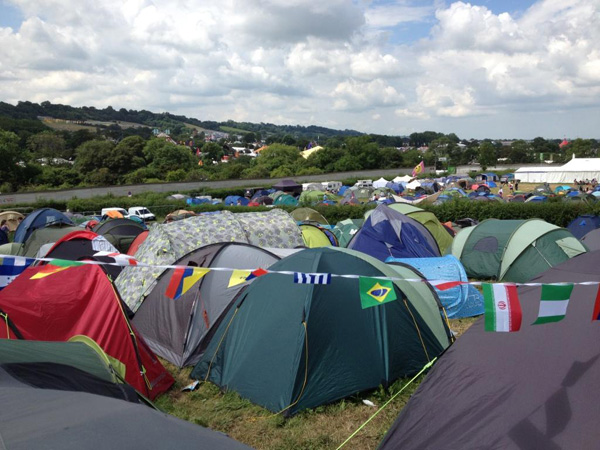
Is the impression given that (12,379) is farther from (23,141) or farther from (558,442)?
(23,141)

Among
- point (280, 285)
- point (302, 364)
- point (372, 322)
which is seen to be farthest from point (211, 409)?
point (372, 322)

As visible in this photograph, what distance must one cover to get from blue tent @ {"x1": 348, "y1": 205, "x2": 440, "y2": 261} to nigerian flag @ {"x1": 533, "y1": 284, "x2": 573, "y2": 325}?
8.76m

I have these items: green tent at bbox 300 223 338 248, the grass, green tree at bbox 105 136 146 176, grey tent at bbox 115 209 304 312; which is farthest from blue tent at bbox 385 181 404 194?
the grass

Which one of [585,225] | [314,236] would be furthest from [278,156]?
[314,236]

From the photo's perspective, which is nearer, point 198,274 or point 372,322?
point 372,322

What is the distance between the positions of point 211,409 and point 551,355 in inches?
145

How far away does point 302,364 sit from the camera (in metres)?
5.33

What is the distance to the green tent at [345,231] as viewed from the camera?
1581 centimetres

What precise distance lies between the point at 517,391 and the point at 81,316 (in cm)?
515

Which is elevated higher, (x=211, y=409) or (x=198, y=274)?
(x=198, y=274)

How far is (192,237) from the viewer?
9047mm

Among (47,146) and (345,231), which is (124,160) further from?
(345,231)

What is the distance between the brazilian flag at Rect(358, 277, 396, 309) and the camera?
498 centimetres

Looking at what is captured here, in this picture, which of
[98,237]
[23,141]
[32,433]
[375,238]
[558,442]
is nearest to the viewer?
[32,433]
